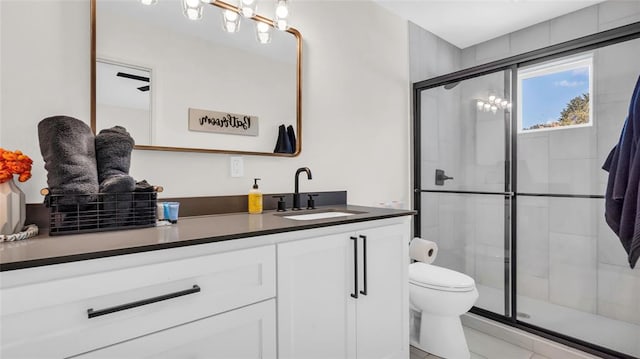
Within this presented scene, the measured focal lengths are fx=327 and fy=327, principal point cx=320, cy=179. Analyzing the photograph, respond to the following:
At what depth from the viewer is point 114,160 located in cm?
117

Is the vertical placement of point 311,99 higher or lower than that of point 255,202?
higher

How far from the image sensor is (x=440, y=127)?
8.66 ft

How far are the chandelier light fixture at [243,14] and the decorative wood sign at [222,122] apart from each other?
42 centimetres

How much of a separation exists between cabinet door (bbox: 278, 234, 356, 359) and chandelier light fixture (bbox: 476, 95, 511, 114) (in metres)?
1.62

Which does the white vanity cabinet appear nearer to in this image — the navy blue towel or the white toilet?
the white toilet

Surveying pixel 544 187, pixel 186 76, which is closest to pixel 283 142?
pixel 186 76

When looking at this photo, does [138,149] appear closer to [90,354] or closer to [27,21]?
[27,21]

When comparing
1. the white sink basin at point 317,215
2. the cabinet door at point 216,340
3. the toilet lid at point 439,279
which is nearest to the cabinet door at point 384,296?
the white sink basin at point 317,215

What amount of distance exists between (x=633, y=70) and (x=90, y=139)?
8.85 feet

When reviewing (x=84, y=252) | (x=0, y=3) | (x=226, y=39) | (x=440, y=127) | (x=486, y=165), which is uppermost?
(x=226, y=39)

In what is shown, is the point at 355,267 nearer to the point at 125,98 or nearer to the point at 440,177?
the point at 125,98

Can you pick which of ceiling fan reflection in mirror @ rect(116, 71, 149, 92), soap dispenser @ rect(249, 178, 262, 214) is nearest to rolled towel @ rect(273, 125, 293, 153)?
soap dispenser @ rect(249, 178, 262, 214)

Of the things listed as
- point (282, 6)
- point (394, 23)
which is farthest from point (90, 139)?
point (394, 23)

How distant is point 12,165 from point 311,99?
4.64 ft
